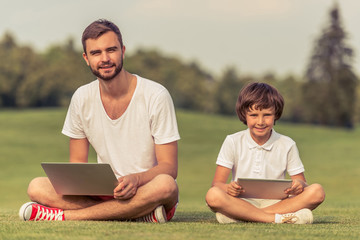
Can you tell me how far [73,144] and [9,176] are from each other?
17.3 m

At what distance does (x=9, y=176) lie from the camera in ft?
72.4

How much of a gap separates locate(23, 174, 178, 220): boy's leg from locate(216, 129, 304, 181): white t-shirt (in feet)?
2.23

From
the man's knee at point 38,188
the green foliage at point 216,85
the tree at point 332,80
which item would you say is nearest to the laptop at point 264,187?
the man's knee at point 38,188

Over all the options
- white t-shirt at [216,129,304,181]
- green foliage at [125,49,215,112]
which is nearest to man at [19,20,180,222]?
white t-shirt at [216,129,304,181]

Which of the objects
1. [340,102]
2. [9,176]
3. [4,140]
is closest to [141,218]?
[9,176]

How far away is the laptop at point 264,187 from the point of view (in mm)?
4973

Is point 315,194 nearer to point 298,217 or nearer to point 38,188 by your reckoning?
point 298,217

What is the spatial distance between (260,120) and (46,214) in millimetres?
2189

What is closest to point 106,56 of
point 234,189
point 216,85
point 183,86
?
point 234,189

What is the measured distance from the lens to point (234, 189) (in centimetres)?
520

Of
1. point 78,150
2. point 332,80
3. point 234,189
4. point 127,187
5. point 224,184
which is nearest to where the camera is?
point 127,187

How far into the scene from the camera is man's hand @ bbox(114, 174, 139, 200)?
195 inches

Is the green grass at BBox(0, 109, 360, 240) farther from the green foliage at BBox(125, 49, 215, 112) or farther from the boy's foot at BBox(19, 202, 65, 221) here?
the green foliage at BBox(125, 49, 215, 112)

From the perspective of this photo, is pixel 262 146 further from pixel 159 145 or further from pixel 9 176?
pixel 9 176
